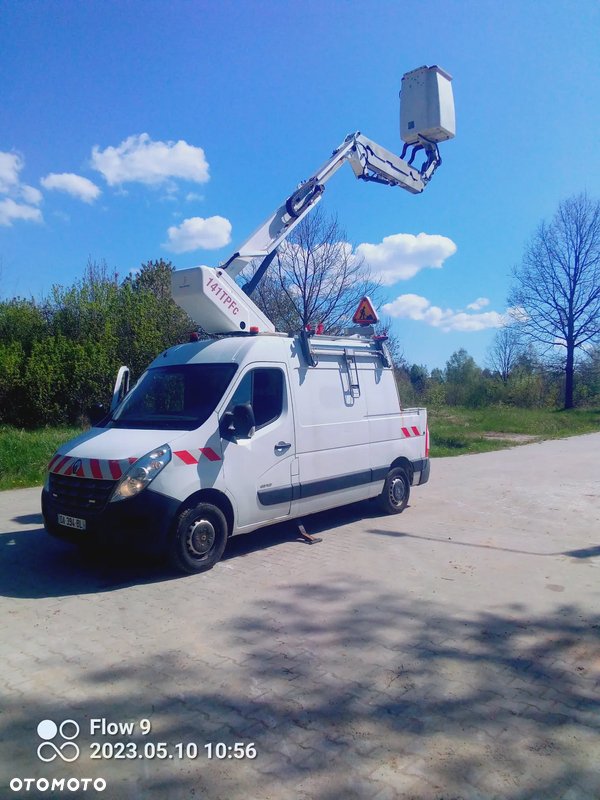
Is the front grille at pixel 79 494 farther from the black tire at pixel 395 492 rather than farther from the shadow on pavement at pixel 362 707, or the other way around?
the black tire at pixel 395 492

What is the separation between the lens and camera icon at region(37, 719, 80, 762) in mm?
3180

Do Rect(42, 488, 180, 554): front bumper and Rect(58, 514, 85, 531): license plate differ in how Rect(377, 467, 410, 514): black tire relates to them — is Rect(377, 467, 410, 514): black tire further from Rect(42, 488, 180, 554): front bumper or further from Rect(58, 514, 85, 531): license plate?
Rect(58, 514, 85, 531): license plate

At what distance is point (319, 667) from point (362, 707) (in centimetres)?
57

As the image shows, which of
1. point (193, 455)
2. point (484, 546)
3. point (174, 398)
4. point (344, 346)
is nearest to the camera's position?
point (193, 455)

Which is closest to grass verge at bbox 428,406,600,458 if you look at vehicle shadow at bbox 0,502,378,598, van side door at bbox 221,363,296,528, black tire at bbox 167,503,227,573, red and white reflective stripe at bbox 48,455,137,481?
vehicle shadow at bbox 0,502,378,598

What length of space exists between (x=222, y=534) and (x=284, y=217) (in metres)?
4.86

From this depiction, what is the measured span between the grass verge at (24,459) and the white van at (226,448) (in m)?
5.79

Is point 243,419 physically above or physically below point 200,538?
above

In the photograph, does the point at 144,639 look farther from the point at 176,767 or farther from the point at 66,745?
the point at 176,767

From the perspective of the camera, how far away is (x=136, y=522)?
562 centimetres

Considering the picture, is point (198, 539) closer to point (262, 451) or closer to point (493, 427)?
point (262, 451)

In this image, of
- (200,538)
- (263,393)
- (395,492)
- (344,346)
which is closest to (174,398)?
(263,393)

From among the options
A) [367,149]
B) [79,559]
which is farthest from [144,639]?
[367,149]

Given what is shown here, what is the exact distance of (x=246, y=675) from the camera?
4027 mm
